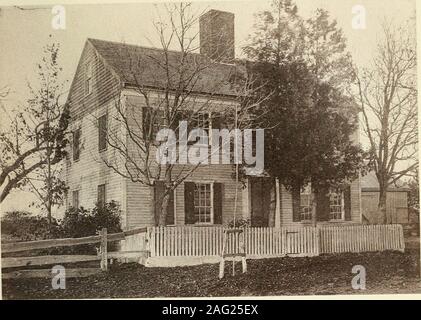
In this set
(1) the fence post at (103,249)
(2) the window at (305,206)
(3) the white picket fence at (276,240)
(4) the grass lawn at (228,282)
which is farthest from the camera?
(2) the window at (305,206)

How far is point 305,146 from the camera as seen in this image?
827 cm

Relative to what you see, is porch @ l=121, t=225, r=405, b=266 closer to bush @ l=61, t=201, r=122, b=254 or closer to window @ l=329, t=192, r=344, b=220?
→ window @ l=329, t=192, r=344, b=220

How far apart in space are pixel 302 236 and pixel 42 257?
3.91 metres

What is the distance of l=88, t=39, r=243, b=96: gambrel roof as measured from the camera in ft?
26.0

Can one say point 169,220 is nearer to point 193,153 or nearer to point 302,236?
point 193,153

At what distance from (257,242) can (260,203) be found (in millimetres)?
635

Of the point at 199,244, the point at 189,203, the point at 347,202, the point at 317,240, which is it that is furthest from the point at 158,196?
the point at 347,202

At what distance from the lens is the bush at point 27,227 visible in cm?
775

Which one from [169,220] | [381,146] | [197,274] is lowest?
[197,274]

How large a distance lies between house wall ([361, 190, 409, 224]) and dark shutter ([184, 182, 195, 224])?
2617mm

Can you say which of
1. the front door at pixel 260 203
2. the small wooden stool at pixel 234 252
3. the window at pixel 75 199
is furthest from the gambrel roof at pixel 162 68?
the small wooden stool at pixel 234 252

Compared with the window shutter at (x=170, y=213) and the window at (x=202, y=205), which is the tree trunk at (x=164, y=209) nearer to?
the window shutter at (x=170, y=213)

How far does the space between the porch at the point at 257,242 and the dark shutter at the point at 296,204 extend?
34cm
